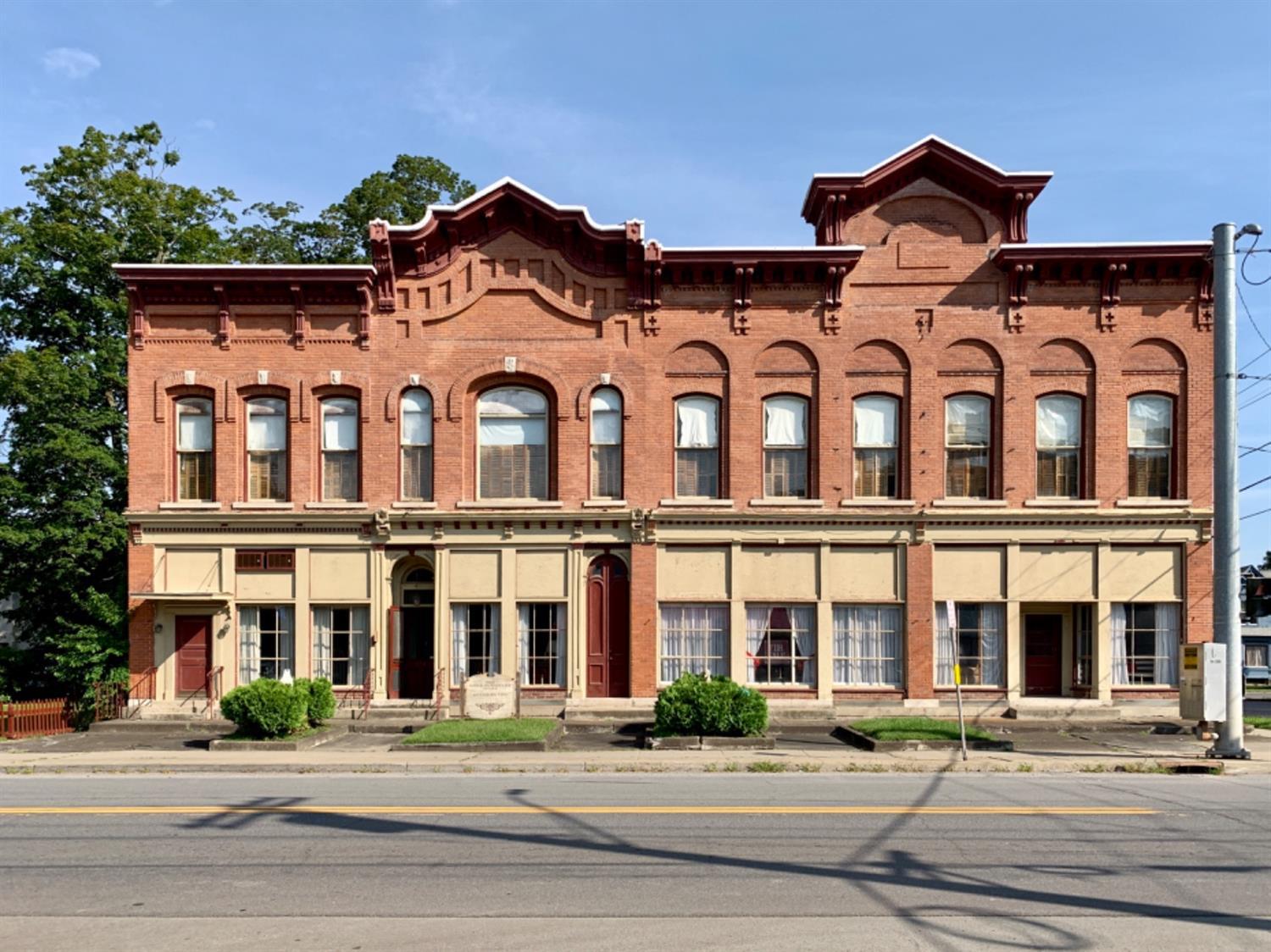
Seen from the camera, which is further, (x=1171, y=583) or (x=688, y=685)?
(x=1171, y=583)

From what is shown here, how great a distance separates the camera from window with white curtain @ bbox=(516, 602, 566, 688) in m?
26.1

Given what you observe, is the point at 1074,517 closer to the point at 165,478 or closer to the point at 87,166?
the point at 165,478

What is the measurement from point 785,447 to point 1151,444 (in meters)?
8.28

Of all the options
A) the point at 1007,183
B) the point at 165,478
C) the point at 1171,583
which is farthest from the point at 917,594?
the point at 165,478

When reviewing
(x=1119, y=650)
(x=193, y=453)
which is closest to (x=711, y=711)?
(x=1119, y=650)

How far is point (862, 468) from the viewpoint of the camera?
26.2 meters

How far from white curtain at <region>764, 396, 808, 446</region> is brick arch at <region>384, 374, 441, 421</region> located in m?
7.51

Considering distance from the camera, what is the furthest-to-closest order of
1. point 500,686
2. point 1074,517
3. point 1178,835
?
point 1074,517 → point 500,686 → point 1178,835

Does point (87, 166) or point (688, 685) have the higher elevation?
point (87, 166)

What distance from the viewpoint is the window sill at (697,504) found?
2581 cm

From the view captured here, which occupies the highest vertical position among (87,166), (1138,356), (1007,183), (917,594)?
(87,166)

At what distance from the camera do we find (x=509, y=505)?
25.9m

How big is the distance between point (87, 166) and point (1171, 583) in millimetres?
30636

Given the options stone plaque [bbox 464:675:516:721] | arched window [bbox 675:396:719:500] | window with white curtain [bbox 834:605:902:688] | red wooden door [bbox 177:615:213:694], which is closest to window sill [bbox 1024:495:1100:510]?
window with white curtain [bbox 834:605:902:688]
